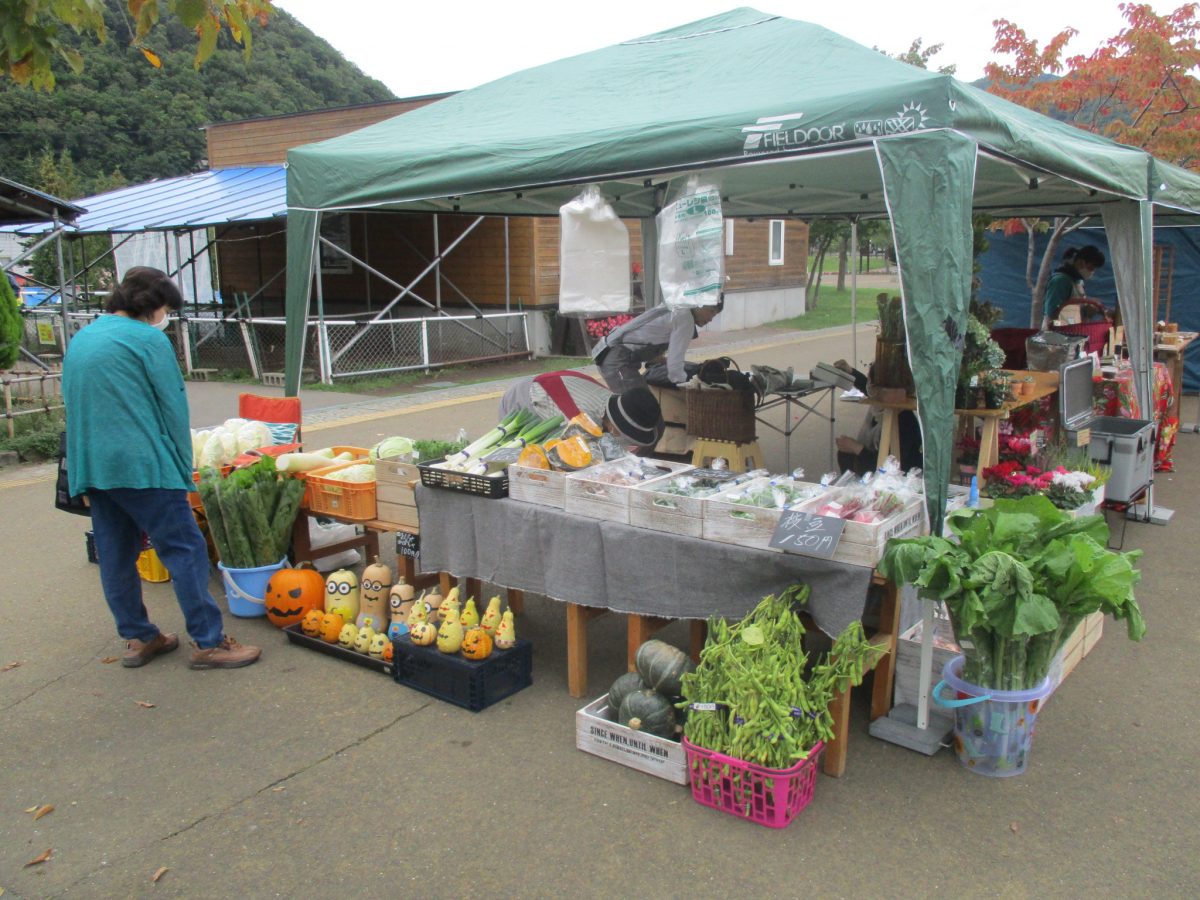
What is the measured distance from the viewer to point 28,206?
1019 centimetres

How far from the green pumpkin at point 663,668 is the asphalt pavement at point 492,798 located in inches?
13.4

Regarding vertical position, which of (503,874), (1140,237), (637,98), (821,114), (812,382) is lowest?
(503,874)

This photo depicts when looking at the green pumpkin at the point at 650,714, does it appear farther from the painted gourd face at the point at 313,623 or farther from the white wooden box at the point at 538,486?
the painted gourd face at the point at 313,623

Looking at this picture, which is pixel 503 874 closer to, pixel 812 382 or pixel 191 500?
pixel 191 500

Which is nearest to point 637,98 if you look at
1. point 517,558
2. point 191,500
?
point 517,558

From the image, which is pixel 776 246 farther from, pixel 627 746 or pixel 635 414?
pixel 627 746

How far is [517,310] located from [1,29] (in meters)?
13.9

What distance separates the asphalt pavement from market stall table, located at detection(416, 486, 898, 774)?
44 centimetres

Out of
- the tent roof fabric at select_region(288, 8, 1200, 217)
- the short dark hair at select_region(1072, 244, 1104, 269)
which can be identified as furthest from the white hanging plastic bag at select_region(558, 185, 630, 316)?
the short dark hair at select_region(1072, 244, 1104, 269)

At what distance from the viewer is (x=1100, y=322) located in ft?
26.4

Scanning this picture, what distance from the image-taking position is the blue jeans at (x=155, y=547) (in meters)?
4.04

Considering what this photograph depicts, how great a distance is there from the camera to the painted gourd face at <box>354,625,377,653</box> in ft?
14.3

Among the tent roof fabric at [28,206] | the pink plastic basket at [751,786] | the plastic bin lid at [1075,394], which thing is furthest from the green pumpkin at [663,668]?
the tent roof fabric at [28,206]

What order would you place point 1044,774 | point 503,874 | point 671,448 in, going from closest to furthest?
point 503,874 → point 1044,774 → point 671,448
